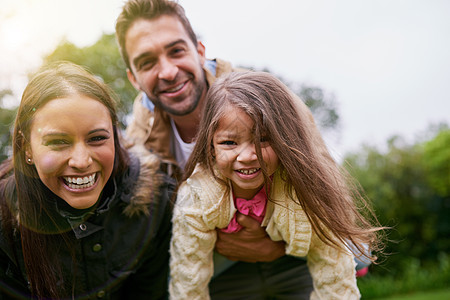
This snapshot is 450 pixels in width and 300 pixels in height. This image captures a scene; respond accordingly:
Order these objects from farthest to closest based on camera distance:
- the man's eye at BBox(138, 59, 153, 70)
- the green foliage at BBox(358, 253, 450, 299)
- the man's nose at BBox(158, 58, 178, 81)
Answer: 1. the green foliage at BBox(358, 253, 450, 299)
2. the man's eye at BBox(138, 59, 153, 70)
3. the man's nose at BBox(158, 58, 178, 81)

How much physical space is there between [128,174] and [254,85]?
1.16 metres

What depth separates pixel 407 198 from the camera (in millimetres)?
12219

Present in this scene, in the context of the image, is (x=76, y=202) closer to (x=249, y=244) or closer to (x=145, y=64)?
(x=249, y=244)

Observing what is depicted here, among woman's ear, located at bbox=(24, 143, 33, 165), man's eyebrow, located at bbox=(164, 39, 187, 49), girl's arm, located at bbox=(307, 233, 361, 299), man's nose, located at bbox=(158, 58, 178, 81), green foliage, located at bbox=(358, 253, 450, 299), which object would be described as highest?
man's eyebrow, located at bbox=(164, 39, 187, 49)

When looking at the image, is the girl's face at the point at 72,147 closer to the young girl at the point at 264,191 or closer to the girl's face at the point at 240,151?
the young girl at the point at 264,191

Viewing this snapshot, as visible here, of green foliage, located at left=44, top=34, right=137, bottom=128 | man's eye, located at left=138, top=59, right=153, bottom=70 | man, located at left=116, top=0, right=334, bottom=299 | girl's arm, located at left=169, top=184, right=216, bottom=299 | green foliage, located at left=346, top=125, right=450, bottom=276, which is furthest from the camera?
green foliage, located at left=346, top=125, right=450, bottom=276

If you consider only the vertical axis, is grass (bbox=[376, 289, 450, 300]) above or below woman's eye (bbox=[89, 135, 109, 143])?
below

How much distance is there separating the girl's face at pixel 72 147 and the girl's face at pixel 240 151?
0.71 meters

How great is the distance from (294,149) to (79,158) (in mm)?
1241

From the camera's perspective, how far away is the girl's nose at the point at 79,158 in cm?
220

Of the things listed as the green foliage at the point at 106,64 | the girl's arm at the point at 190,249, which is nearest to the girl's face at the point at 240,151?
the girl's arm at the point at 190,249

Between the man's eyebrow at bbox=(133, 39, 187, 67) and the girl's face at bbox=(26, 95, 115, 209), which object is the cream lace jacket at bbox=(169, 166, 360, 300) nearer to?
the girl's face at bbox=(26, 95, 115, 209)

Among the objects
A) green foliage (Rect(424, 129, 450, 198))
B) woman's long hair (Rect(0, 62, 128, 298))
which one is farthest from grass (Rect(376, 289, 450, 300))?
woman's long hair (Rect(0, 62, 128, 298))

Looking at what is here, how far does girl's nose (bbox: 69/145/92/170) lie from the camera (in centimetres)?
220
